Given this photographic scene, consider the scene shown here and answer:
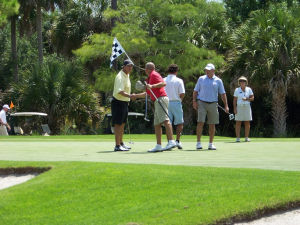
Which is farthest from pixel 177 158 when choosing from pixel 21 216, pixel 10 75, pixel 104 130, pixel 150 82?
pixel 10 75

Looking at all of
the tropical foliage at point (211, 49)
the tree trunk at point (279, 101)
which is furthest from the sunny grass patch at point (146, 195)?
the tree trunk at point (279, 101)

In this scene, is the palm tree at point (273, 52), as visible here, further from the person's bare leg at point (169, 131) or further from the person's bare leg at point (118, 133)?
the person's bare leg at point (118, 133)

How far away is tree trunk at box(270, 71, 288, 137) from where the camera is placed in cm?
2594

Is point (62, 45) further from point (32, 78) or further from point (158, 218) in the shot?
point (158, 218)

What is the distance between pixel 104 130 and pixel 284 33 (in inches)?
373

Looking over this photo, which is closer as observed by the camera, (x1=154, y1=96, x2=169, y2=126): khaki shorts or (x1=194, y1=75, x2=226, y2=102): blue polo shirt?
(x1=154, y1=96, x2=169, y2=126): khaki shorts

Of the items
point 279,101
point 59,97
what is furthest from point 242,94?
point 59,97

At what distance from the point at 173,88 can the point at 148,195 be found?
5.97m

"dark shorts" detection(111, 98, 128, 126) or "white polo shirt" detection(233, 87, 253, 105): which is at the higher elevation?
"white polo shirt" detection(233, 87, 253, 105)

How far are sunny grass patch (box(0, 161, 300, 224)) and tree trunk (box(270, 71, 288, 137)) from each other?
1925 cm

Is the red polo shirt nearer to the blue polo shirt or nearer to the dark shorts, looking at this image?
the dark shorts

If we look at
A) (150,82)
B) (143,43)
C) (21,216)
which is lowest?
(21,216)

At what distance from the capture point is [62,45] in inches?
1426

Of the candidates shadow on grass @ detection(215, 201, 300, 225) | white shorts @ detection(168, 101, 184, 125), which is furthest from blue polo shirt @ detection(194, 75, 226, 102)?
shadow on grass @ detection(215, 201, 300, 225)
